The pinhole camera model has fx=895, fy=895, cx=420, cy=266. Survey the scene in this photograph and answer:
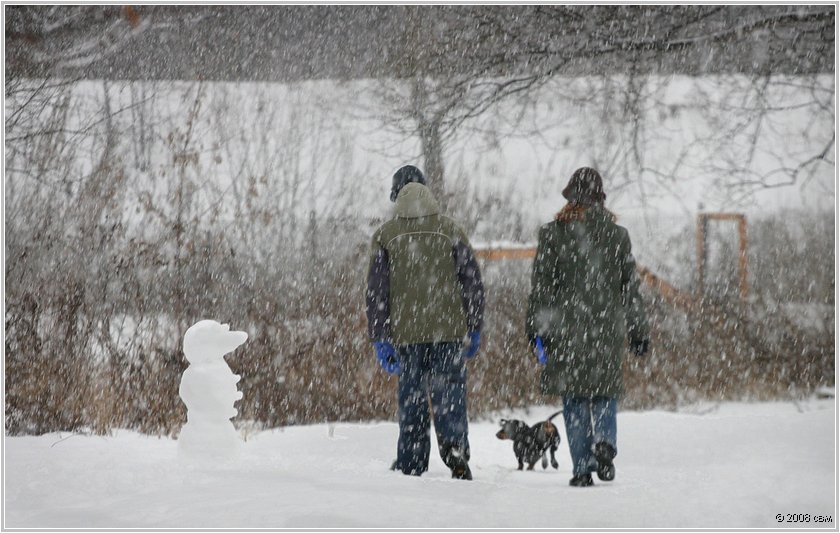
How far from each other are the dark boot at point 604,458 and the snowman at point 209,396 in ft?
6.00

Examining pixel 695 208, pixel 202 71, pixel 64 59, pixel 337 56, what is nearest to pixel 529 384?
pixel 695 208

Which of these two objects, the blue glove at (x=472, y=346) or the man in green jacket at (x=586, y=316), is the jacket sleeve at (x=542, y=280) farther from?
the blue glove at (x=472, y=346)

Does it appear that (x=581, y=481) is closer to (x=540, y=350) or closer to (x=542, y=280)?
(x=540, y=350)

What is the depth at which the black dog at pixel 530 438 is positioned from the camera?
15.6 ft

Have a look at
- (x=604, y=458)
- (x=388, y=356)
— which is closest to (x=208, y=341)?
(x=388, y=356)

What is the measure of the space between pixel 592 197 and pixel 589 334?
25.6 inches

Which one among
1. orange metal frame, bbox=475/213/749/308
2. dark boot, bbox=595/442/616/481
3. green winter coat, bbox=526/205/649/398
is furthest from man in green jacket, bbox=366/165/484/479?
orange metal frame, bbox=475/213/749/308

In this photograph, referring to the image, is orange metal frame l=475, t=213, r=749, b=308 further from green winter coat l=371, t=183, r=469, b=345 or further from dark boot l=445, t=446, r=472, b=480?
dark boot l=445, t=446, r=472, b=480

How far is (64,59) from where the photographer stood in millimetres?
7695

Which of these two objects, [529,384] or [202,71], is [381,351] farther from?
[202,71]

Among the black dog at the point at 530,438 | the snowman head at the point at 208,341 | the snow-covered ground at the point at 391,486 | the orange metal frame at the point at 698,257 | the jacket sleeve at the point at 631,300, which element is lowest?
the snow-covered ground at the point at 391,486

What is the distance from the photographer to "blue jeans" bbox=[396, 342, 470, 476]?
430cm

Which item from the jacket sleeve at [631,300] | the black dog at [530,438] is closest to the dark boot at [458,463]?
the black dog at [530,438]

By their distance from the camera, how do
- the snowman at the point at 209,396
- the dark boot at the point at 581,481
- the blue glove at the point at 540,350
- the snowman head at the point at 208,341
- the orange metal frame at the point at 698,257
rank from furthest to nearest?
1. the orange metal frame at the point at 698,257
2. the snowman head at the point at 208,341
3. the snowman at the point at 209,396
4. the blue glove at the point at 540,350
5. the dark boot at the point at 581,481
